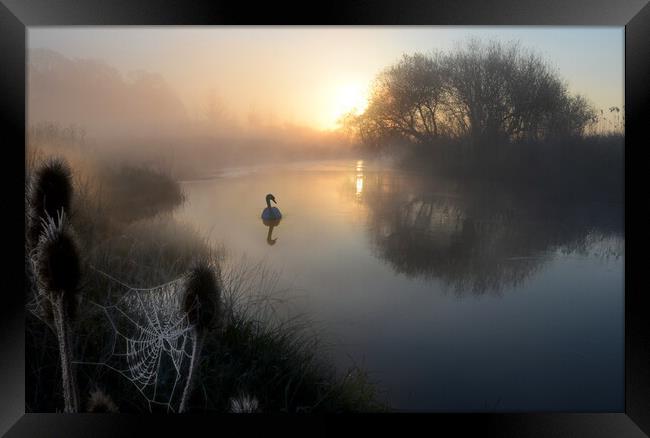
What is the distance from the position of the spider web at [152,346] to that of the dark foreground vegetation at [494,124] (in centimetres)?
171

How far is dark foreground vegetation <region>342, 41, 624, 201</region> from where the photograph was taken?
13.2 feet

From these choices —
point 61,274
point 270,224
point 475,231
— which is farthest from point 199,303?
point 475,231

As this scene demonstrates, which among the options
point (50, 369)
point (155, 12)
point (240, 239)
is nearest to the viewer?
point (155, 12)

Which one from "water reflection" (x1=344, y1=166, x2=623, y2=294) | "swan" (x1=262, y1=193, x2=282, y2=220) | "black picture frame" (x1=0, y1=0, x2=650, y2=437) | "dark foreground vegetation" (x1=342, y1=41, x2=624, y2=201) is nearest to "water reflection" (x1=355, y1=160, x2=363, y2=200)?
"water reflection" (x1=344, y1=166, x2=623, y2=294)

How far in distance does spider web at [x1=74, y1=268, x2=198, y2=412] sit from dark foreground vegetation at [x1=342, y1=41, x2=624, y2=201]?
67.4 inches

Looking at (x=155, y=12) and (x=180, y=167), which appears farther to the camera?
(x=180, y=167)

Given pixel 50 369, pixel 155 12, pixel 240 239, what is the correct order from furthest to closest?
pixel 240 239 → pixel 50 369 → pixel 155 12

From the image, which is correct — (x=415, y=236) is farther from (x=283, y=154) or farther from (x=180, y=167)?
(x=180, y=167)

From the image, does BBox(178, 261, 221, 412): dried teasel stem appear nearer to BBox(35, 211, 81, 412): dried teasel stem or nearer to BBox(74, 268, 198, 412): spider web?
BBox(74, 268, 198, 412): spider web

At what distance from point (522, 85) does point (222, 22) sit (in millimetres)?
2057

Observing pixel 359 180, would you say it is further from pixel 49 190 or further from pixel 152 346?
pixel 49 190

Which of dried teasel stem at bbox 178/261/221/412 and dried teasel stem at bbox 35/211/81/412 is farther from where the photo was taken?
dried teasel stem at bbox 178/261/221/412

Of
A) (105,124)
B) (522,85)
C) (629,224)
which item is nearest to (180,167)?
(105,124)

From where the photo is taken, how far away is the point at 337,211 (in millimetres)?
4023
